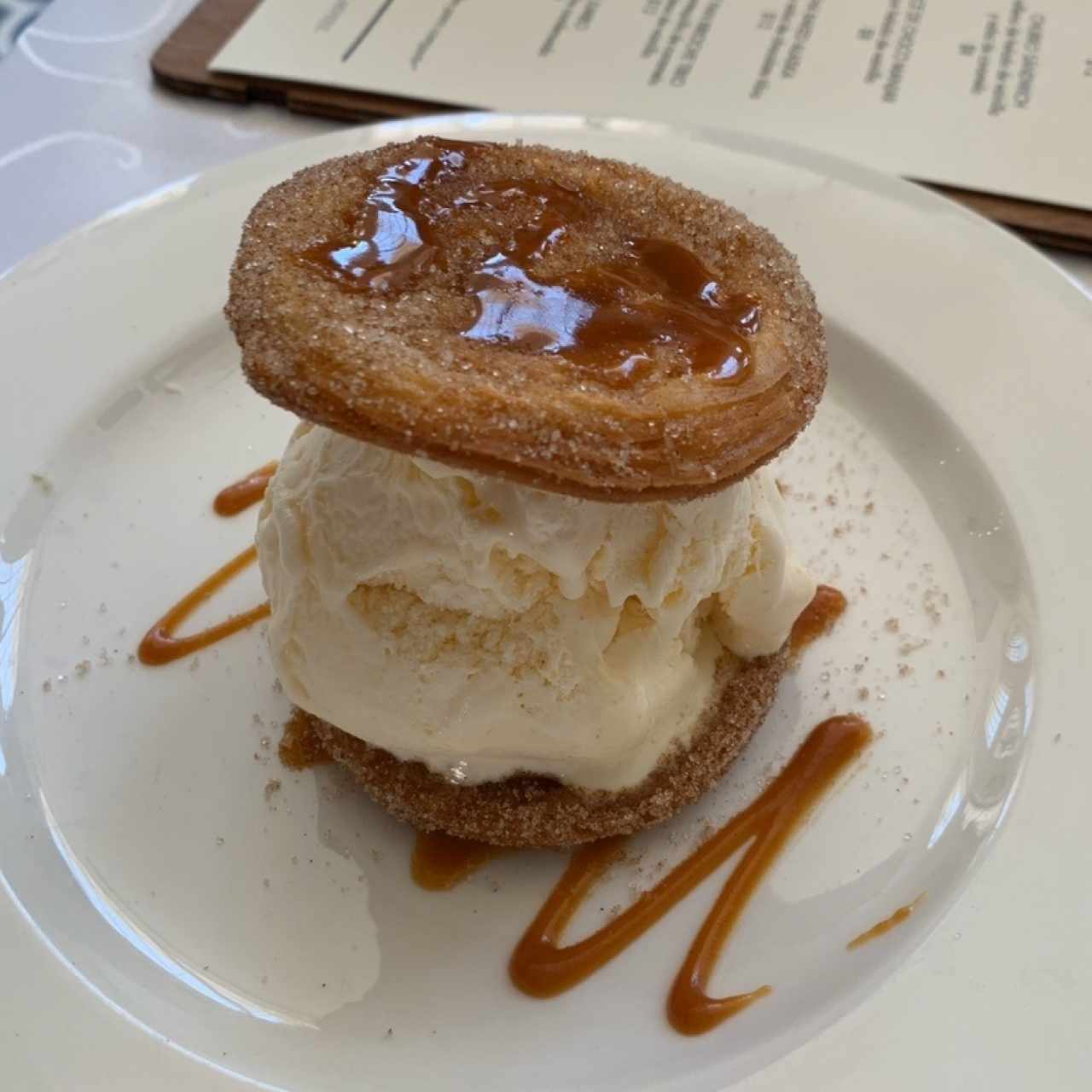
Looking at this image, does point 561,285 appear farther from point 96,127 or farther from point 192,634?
point 96,127

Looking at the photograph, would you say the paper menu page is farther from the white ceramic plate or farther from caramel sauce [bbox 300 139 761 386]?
caramel sauce [bbox 300 139 761 386]

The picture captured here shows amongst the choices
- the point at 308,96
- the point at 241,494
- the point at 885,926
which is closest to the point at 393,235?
the point at 241,494

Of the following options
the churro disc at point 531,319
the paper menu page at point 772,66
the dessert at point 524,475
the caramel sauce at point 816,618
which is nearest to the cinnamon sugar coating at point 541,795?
the dessert at point 524,475

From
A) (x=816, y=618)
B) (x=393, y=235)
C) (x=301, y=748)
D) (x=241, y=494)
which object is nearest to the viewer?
(x=393, y=235)

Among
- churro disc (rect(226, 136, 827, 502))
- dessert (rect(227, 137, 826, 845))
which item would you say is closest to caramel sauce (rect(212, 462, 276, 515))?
dessert (rect(227, 137, 826, 845))

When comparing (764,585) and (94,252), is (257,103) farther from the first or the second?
(764,585)

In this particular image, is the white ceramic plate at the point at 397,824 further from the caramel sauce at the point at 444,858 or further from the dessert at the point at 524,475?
the dessert at the point at 524,475
